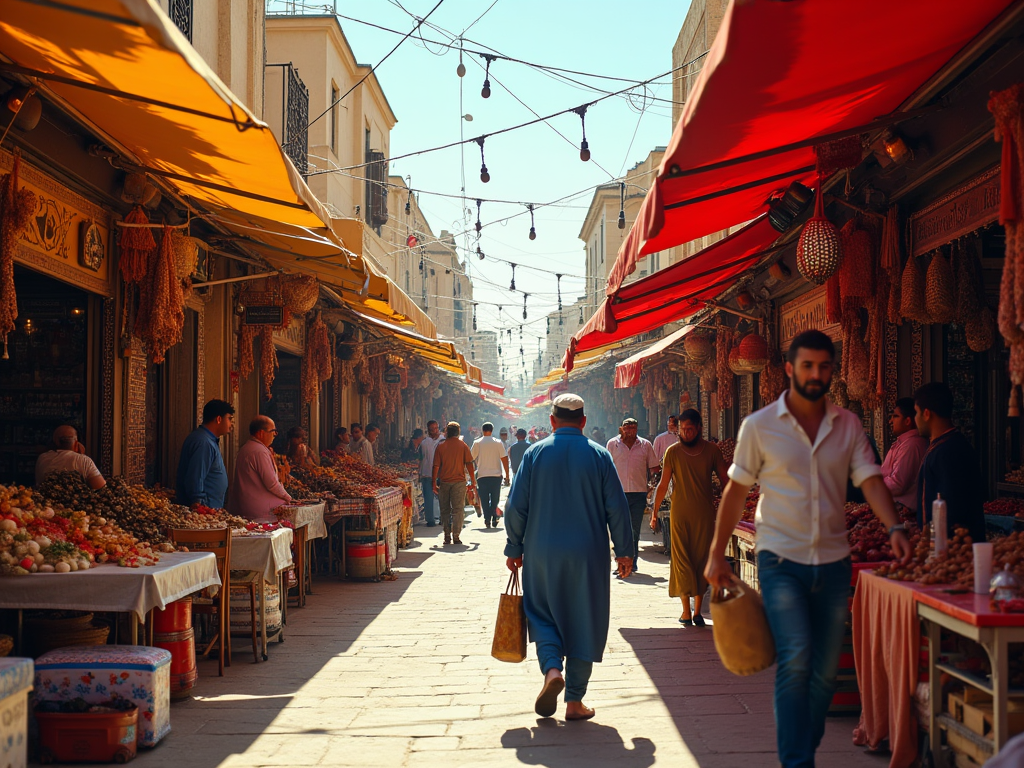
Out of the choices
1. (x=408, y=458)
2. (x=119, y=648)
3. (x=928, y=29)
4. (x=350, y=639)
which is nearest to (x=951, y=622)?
(x=928, y=29)

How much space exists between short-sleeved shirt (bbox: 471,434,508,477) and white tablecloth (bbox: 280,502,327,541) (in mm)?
6742

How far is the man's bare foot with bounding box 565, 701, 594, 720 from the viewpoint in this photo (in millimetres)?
5648

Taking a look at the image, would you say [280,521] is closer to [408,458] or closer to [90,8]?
[90,8]

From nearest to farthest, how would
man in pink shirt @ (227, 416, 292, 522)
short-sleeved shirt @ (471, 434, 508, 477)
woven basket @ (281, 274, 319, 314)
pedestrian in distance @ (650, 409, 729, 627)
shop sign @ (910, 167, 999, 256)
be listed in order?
1. shop sign @ (910, 167, 999, 256)
2. pedestrian in distance @ (650, 409, 729, 627)
3. man in pink shirt @ (227, 416, 292, 522)
4. woven basket @ (281, 274, 319, 314)
5. short-sleeved shirt @ (471, 434, 508, 477)

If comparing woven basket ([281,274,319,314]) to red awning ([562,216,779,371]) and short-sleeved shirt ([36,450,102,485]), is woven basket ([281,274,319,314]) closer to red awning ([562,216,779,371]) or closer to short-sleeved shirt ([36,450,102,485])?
red awning ([562,216,779,371])

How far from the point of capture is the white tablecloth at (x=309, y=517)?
941cm

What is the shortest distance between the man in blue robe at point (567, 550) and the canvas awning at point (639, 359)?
8584 mm

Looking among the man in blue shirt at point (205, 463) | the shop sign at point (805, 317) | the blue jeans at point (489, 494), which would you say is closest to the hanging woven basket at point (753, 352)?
the shop sign at point (805, 317)

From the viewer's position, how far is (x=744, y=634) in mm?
3988

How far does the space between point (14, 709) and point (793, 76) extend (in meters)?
4.25

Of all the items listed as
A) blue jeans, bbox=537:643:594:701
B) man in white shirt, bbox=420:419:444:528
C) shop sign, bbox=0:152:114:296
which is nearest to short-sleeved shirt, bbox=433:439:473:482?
man in white shirt, bbox=420:419:444:528

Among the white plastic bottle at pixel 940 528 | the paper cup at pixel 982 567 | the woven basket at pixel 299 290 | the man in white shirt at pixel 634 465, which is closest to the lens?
the paper cup at pixel 982 567

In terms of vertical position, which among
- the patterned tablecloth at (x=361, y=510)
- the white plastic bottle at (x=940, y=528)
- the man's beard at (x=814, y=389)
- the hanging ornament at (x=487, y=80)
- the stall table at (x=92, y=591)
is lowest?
the patterned tablecloth at (x=361, y=510)

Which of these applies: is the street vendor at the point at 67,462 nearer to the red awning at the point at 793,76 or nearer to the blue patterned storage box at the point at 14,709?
the blue patterned storage box at the point at 14,709
